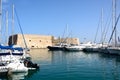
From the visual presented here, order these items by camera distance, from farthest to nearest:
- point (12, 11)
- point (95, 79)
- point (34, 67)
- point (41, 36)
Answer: point (41, 36), point (12, 11), point (34, 67), point (95, 79)

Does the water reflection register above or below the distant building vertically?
below

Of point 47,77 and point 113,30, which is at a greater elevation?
point 113,30

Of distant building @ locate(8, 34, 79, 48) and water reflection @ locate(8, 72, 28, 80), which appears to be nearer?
water reflection @ locate(8, 72, 28, 80)

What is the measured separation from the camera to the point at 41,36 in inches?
4035

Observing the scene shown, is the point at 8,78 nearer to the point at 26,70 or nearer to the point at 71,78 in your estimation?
the point at 26,70

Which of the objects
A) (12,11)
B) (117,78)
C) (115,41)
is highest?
(12,11)

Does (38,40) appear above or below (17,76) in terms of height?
above

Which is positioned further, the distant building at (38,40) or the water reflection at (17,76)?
the distant building at (38,40)

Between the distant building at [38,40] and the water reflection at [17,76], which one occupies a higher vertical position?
the distant building at [38,40]

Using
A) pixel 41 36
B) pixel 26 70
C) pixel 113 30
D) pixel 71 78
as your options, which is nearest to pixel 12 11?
pixel 113 30

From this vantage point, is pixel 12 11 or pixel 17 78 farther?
pixel 12 11

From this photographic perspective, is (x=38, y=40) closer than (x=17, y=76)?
No

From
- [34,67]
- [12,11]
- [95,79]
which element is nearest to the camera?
[95,79]

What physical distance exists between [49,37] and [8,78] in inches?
3343
